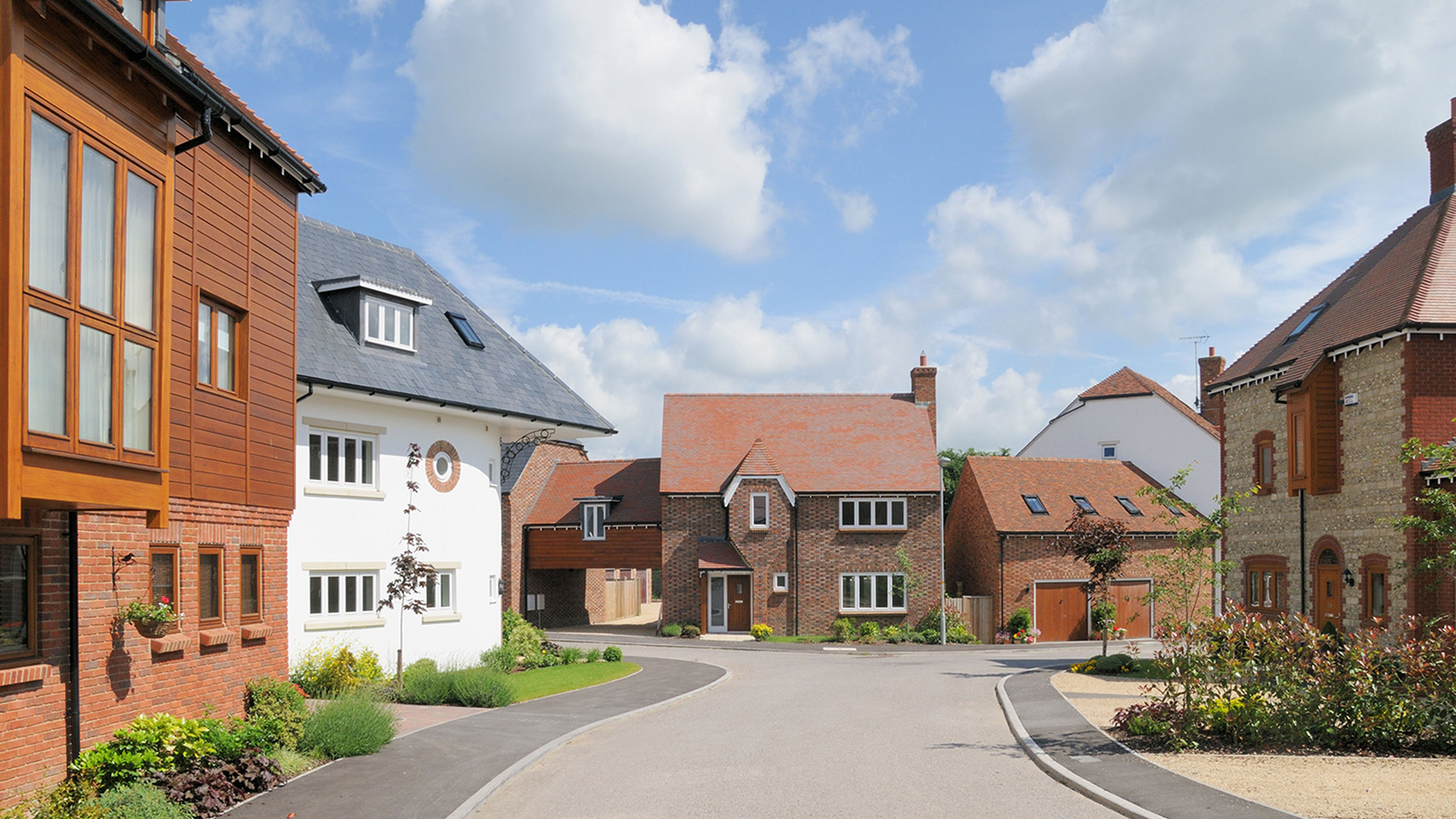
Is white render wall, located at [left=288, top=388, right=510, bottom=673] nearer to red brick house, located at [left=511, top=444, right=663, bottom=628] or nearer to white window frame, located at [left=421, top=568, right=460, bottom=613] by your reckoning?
white window frame, located at [left=421, top=568, right=460, bottom=613]

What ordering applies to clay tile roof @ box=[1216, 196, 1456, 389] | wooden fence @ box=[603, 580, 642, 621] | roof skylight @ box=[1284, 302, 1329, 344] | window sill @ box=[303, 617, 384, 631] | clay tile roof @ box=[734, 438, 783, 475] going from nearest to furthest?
window sill @ box=[303, 617, 384, 631]
clay tile roof @ box=[1216, 196, 1456, 389]
roof skylight @ box=[1284, 302, 1329, 344]
clay tile roof @ box=[734, 438, 783, 475]
wooden fence @ box=[603, 580, 642, 621]

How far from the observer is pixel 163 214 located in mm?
10336

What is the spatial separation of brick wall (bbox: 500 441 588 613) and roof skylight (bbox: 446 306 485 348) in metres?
13.6

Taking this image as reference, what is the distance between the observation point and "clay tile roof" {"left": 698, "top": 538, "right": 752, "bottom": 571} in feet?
127

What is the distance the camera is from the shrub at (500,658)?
2370cm

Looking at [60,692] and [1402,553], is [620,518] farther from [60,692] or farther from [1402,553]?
[60,692]

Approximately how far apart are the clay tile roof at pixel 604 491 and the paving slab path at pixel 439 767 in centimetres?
2172

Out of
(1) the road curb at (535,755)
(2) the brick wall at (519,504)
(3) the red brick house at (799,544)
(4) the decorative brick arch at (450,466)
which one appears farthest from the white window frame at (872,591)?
(4) the decorative brick arch at (450,466)

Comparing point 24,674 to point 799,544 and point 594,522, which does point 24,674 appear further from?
point 594,522

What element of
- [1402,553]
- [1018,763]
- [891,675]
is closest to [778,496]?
[891,675]

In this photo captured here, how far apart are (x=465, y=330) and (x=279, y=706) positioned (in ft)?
43.0

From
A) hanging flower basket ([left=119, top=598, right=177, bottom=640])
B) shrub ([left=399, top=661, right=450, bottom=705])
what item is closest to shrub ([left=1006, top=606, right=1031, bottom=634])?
shrub ([left=399, top=661, right=450, bottom=705])

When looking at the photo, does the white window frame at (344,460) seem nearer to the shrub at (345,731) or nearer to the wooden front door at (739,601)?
the shrub at (345,731)

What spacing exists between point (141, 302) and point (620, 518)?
3220 centimetres
